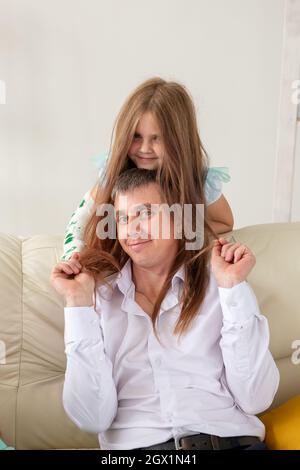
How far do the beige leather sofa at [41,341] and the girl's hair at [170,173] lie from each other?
170 millimetres

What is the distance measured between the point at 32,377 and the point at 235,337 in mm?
496

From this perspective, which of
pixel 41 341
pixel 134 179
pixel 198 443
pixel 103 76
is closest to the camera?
pixel 198 443

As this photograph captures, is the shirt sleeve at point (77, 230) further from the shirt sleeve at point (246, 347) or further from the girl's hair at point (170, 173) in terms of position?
the shirt sleeve at point (246, 347)

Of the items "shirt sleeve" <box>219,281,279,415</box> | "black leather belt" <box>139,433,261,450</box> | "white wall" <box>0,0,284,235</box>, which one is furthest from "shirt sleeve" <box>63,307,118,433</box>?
"white wall" <box>0,0,284,235</box>

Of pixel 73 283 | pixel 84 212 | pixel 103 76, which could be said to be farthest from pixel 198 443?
pixel 103 76

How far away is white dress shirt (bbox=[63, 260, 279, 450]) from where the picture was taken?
1258 millimetres

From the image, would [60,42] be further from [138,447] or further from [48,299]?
[138,447]

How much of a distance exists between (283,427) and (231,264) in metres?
0.35

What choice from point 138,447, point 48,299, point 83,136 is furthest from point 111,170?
point 83,136

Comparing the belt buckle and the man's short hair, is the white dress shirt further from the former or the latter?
the man's short hair

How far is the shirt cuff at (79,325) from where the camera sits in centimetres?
126

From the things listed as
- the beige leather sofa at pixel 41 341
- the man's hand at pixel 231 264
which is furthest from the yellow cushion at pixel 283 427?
the man's hand at pixel 231 264

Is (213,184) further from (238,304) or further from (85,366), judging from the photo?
(85,366)

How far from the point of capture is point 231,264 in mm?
1273
